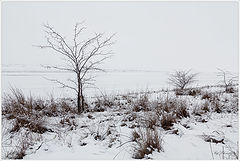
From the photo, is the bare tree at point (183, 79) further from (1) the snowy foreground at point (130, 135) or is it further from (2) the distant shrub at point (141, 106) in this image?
(1) the snowy foreground at point (130, 135)

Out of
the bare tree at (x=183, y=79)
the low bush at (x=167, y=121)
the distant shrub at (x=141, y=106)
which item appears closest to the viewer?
the low bush at (x=167, y=121)

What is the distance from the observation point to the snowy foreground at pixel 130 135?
223cm

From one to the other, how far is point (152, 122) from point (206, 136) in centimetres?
89

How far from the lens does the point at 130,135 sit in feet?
8.71

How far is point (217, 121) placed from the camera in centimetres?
309

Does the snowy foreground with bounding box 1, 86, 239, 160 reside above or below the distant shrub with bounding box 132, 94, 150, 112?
below

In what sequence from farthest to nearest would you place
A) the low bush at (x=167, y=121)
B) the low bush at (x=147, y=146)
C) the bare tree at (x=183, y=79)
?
the bare tree at (x=183, y=79) → the low bush at (x=167, y=121) → the low bush at (x=147, y=146)

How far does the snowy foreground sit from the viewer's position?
2.23 metres

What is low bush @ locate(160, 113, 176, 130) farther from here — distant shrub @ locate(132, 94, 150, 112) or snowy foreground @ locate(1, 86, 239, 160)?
distant shrub @ locate(132, 94, 150, 112)

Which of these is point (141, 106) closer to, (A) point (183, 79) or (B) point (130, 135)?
(B) point (130, 135)

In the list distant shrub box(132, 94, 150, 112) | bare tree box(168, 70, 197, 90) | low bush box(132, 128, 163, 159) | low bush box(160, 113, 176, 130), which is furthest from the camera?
bare tree box(168, 70, 197, 90)

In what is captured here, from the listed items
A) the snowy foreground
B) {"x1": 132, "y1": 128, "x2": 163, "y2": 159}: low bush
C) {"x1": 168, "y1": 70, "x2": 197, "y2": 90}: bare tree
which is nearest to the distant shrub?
the snowy foreground

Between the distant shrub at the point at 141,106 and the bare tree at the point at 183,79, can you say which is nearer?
the distant shrub at the point at 141,106

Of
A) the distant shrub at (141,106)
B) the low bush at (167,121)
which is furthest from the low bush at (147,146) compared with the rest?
the distant shrub at (141,106)
